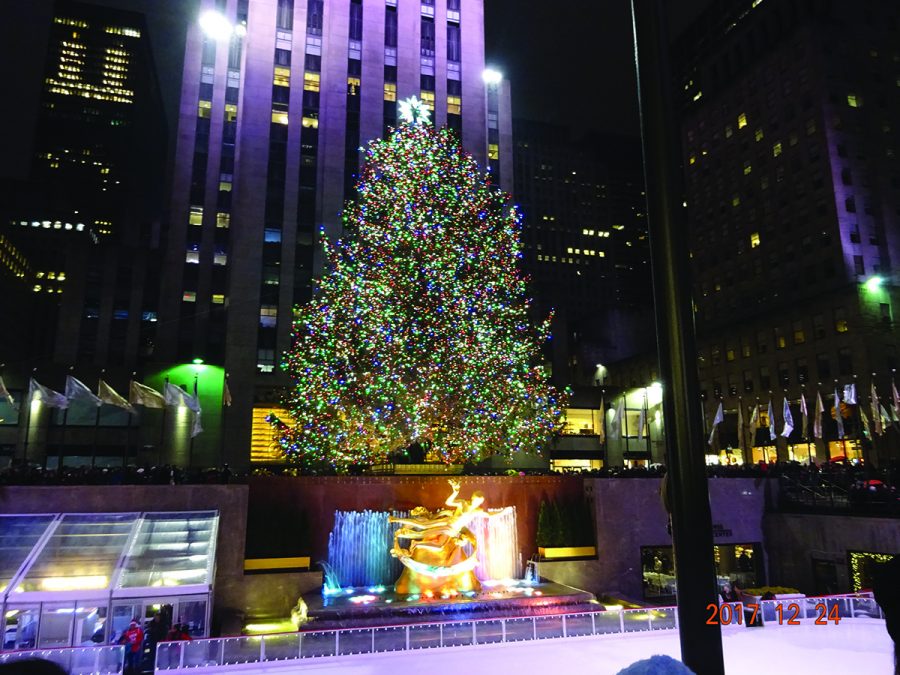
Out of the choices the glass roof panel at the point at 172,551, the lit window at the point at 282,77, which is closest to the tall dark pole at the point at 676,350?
the glass roof panel at the point at 172,551

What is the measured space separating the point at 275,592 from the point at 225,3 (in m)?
51.6

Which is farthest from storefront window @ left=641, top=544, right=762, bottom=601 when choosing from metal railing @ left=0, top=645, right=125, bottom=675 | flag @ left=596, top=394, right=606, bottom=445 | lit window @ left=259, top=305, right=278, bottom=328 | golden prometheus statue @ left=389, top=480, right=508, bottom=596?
lit window @ left=259, top=305, right=278, bottom=328

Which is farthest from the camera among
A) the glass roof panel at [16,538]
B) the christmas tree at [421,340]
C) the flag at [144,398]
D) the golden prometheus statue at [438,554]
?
the christmas tree at [421,340]

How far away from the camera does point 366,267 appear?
31.8m

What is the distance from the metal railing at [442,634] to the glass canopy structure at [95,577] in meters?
5.63

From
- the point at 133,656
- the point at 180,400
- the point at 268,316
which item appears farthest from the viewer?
the point at 268,316

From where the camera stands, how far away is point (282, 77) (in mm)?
50312

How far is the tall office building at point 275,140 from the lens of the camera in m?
45.9

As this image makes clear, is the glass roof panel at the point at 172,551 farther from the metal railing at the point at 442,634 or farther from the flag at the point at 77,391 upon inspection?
the flag at the point at 77,391

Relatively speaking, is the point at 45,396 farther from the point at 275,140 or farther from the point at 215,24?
the point at 215,24

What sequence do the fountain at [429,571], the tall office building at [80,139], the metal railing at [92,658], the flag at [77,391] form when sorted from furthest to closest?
the tall office building at [80,139], the flag at [77,391], the fountain at [429,571], the metal railing at [92,658]

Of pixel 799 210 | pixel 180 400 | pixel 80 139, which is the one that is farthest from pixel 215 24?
pixel 80 139

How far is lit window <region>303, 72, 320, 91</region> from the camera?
1994 inches

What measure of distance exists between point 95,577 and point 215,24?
49.3 meters
